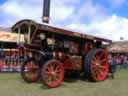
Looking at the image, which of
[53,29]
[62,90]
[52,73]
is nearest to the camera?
[62,90]

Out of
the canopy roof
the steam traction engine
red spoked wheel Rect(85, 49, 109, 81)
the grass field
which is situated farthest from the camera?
red spoked wheel Rect(85, 49, 109, 81)

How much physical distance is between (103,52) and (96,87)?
7.82ft

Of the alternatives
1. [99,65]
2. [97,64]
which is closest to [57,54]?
[97,64]

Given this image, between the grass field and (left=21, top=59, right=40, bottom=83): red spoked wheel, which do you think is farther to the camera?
(left=21, top=59, right=40, bottom=83): red spoked wheel

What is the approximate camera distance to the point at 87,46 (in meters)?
12.2

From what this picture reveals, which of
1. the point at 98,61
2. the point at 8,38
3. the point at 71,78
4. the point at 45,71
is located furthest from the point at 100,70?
the point at 8,38

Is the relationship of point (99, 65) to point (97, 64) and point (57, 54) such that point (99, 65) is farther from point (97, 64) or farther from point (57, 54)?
point (57, 54)

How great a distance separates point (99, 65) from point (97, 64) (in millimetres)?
177

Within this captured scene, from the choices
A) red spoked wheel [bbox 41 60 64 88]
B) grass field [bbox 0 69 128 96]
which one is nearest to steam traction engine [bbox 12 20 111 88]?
red spoked wheel [bbox 41 60 64 88]

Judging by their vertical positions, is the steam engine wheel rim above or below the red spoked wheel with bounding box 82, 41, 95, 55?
below

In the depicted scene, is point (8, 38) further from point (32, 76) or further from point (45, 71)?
point (45, 71)

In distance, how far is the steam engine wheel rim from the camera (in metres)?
11.7

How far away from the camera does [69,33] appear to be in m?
10.8

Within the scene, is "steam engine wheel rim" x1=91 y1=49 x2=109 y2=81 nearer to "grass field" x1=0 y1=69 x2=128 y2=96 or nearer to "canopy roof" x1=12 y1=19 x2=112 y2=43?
"canopy roof" x1=12 y1=19 x2=112 y2=43
